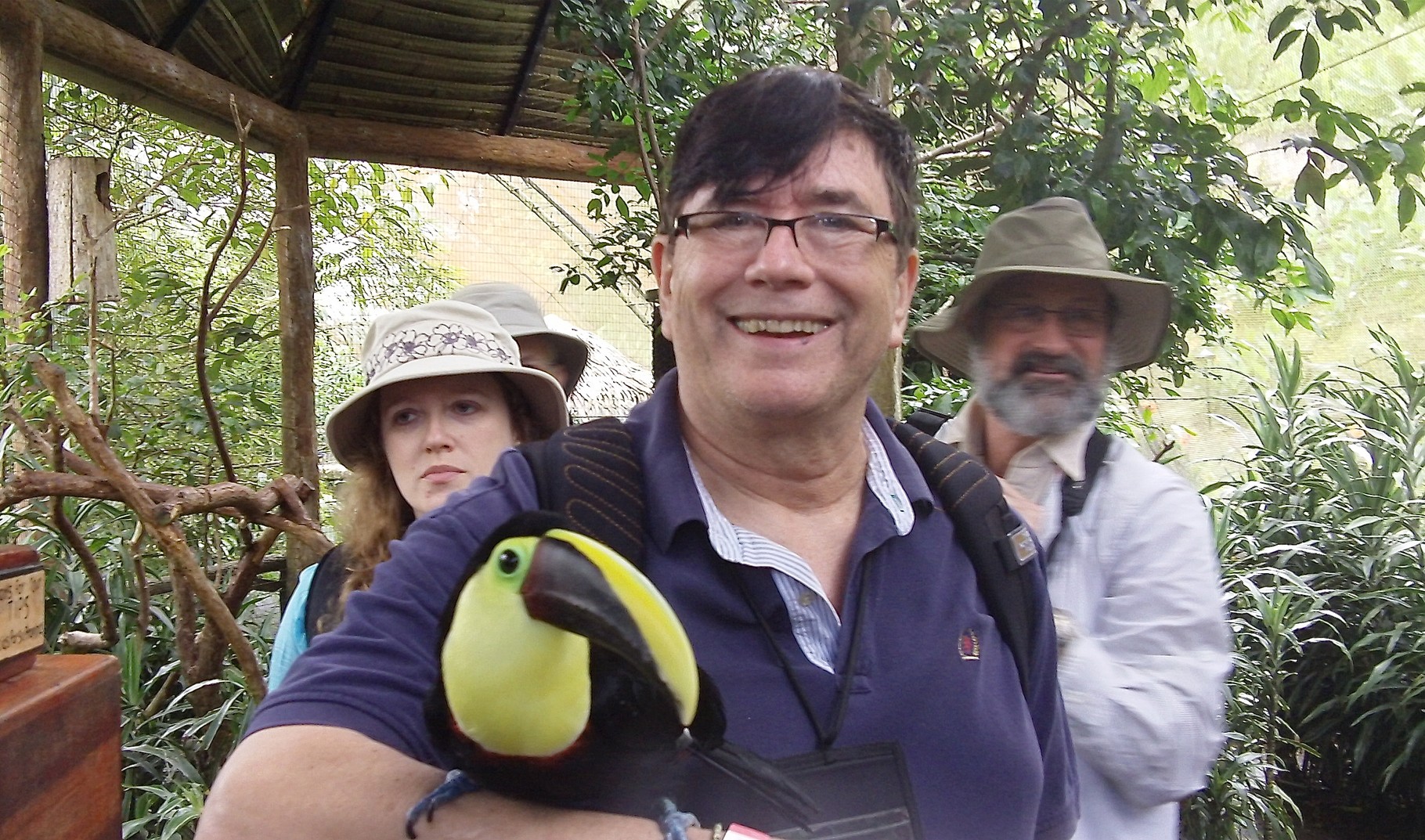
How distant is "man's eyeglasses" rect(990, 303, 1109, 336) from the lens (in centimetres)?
197

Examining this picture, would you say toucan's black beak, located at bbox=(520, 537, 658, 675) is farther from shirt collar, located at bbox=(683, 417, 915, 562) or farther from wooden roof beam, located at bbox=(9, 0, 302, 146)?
wooden roof beam, located at bbox=(9, 0, 302, 146)

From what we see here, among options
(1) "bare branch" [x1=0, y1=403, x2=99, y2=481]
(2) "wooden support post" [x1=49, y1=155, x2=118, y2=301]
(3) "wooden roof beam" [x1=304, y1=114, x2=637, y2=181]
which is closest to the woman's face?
(1) "bare branch" [x1=0, y1=403, x2=99, y2=481]

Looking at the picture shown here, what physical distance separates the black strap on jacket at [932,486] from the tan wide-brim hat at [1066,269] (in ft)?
1.90

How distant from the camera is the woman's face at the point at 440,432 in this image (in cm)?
192

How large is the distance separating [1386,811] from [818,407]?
4378 millimetres

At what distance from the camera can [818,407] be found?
1253 millimetres

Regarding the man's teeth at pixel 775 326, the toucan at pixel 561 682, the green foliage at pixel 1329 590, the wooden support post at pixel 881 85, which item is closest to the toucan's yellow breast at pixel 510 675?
the toucan at pixel 561 682

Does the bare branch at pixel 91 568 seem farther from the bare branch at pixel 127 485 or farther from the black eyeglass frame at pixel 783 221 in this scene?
the black eyeglass frame at pixel 783 221

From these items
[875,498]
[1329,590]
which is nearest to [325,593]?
[875,498]

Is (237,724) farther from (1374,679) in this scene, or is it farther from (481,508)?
(1374,679)

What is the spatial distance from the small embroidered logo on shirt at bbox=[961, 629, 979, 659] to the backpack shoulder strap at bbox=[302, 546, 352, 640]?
1147 mm

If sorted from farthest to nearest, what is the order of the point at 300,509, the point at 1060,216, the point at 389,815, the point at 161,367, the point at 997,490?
the point at 161,367 → the point at 300,509 → the point at 1060,216 → the point at 997,490 → the point at 389,815

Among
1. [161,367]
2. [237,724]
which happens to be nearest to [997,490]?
[237,724]

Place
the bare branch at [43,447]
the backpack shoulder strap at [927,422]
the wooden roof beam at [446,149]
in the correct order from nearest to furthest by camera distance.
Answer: the backpack shoulder strap at [927,422], the bare branch at [43,447], the wooden roof beam at [446,149]
